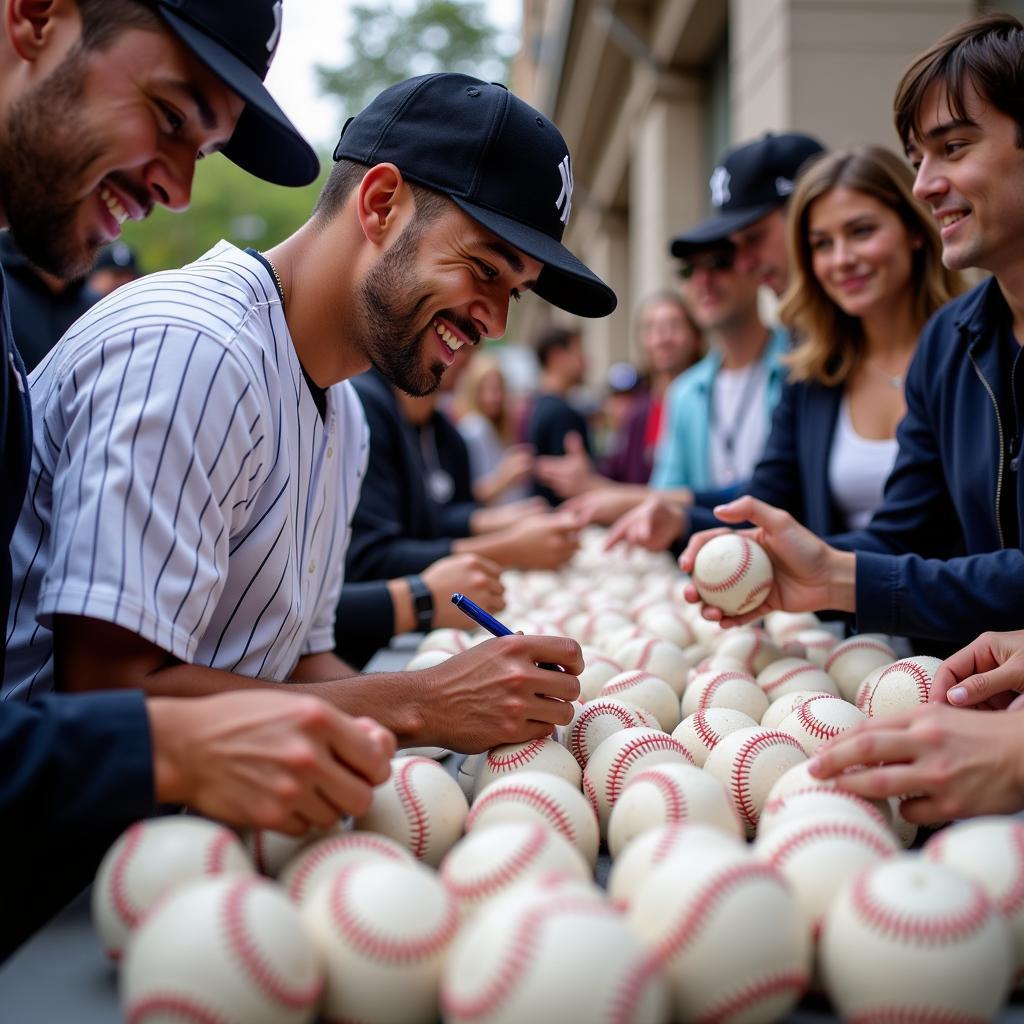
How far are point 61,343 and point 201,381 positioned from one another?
49 centimetres

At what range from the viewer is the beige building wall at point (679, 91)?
19.3ft

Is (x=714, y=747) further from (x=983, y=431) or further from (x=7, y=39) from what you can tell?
(x=7, y=39)

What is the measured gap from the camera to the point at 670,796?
4.92 feet

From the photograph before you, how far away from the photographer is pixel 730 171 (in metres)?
4.26

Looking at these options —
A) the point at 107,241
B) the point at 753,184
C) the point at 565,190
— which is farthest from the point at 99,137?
the point at 753,184

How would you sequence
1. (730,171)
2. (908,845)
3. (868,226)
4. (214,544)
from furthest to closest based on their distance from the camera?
1. (730,171)
2. (868,226)
3. (214,544)
4. (908,845)

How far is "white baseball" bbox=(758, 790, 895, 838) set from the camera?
1384 millimetres

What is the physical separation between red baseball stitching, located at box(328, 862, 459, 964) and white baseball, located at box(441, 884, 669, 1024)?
0.20 feet

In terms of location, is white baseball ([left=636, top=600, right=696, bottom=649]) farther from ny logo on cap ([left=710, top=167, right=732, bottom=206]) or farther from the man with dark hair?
the man with dark hair

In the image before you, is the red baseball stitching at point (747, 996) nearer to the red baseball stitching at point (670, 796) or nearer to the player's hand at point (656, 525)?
the red baseball stitching at point (670, 796)

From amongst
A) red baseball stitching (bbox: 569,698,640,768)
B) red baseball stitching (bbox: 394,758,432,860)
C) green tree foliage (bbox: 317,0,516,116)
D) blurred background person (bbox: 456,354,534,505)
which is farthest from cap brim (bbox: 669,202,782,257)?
green tree foliage (bbox: 317,0,516,116)

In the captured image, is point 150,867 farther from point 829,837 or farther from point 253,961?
Answer: point 829,837

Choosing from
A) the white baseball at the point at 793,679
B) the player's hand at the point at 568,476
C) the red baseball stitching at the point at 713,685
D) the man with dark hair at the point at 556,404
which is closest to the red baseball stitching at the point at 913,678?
the white baseball at the point at 793,679

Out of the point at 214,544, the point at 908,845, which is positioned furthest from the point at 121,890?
the point at 908,845
